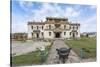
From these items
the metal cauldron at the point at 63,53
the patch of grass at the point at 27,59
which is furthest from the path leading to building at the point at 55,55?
the patch of grass at the point at 27,59

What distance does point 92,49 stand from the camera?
2.42 m

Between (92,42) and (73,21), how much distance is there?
0.41m

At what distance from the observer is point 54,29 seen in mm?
2289

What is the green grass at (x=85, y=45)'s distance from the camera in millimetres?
2334

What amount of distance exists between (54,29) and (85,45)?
50cm

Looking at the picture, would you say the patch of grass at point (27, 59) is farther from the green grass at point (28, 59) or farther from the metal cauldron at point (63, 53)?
the metal cauldron at point (63, 53)

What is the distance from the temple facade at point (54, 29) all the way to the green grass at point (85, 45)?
8 centimetres

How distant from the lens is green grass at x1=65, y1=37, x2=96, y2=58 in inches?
91.9

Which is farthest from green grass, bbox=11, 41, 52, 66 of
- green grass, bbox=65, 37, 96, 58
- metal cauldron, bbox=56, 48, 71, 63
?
green grass, bbox=65, 37, 96, 58

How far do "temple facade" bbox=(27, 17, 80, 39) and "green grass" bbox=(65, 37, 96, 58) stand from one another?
8cm

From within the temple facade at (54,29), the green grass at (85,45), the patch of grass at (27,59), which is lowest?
the patch of grass at (27,59)

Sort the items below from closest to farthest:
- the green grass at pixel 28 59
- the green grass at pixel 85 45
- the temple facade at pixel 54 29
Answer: the green grass at pixel 28 59 → the temple facade at pixel 54 29 → the green grass at pixel 85 45

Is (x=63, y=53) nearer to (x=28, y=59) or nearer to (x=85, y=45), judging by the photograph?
(x=85, y=45)

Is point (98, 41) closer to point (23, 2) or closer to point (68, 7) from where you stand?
point (68, 7)
